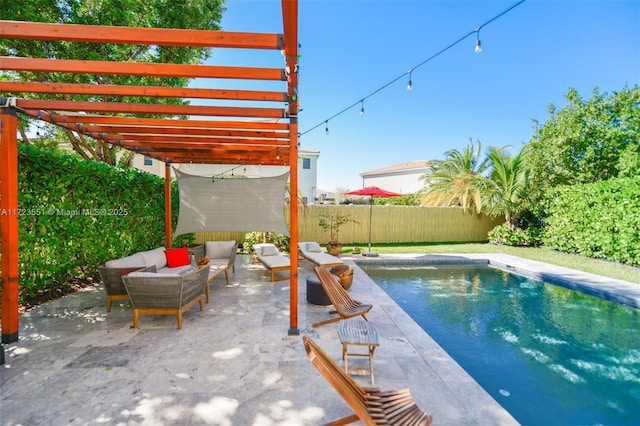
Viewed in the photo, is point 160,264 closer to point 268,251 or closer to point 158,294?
point 158,294

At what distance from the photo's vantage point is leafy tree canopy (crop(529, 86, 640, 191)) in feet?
37.9

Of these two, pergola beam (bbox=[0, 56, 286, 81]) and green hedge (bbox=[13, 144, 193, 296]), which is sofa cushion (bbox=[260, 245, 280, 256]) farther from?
pergola beam (bbox=[0, 56, 286, 81])

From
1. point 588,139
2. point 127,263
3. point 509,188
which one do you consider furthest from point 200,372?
point 588,139

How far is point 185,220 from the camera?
26.2 feet

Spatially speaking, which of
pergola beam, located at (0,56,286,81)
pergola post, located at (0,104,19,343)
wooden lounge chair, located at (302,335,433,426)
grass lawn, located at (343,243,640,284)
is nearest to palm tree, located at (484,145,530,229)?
grass lawn, located at (343,243,640,284)

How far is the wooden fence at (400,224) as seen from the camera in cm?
1297

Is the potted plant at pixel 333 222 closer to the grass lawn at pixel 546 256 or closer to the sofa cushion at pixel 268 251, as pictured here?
the grass lawn at pixel 546 256

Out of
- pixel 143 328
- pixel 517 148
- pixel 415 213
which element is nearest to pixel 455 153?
pixel 517 148

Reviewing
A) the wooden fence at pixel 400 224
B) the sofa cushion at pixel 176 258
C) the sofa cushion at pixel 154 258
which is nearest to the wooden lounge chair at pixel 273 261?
the sofa cushion at pixel 176 258

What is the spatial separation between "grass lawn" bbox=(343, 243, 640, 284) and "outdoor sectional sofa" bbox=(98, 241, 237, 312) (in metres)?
5.53

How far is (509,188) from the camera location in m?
13.4

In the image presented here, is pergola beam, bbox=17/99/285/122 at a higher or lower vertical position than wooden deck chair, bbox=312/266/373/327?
higher

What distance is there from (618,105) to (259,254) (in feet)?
49.9

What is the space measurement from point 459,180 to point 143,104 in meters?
16.0
